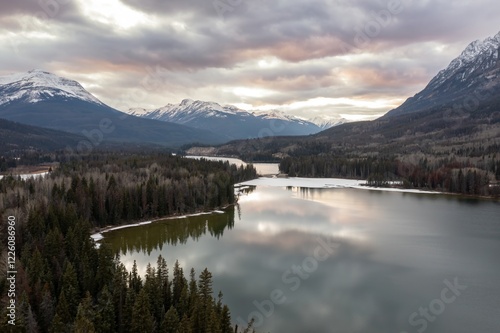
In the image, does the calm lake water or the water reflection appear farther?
the water reflection

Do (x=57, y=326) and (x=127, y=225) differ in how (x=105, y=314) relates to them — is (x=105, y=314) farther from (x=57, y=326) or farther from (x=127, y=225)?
(x=127, y=225)

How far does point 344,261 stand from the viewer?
49.2 meters

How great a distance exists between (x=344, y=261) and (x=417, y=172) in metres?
99.4

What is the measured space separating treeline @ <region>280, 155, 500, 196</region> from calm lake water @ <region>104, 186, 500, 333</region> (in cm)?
2459

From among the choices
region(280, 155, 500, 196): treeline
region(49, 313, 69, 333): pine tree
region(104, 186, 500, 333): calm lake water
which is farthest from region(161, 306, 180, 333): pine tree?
region(280, 155, 500, 196): treeline

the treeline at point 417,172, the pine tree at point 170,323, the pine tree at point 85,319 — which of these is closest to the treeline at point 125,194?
the pine tree at point 85,319

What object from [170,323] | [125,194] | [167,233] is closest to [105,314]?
[170,323]

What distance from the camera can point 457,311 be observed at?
3491 centimetres

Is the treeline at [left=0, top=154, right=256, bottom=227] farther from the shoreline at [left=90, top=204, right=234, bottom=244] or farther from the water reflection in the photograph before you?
the water reflection

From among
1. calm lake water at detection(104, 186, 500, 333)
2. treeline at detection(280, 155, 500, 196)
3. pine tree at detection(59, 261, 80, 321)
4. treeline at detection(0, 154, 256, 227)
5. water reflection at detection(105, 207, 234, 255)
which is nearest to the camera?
pine tree at detection(59, 261, 80, 321)

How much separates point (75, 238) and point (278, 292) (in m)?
24.7

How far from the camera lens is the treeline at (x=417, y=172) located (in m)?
117

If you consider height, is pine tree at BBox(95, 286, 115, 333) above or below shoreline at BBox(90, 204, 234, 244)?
above

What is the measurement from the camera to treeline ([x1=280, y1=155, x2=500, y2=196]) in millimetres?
116975
